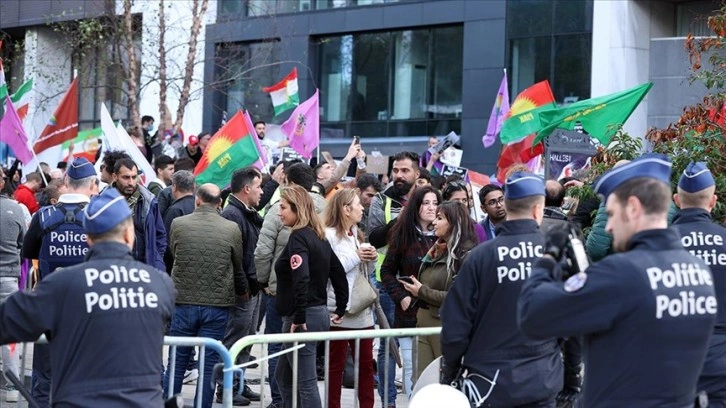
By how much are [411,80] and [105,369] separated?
2874 centimetres

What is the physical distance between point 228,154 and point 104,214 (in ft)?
29.5

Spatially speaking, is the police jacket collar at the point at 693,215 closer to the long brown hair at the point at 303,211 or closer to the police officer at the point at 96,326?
the long brown hair at the point at 303,211

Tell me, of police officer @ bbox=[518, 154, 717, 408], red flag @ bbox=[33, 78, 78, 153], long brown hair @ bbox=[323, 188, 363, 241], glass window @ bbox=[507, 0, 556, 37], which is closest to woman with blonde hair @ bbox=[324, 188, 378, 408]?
long brown hair @ bbox=[323, 188, 363, 241]

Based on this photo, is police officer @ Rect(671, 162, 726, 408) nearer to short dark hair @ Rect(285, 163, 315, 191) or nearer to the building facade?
short dark hair @ Rect(285, 163, 315, 191)

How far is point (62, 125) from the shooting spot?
61.8 ft

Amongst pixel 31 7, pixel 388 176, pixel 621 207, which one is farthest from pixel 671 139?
pixel 31 7

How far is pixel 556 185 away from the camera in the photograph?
34.8ft

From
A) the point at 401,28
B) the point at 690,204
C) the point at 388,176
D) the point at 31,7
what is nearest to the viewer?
the point at 690,204

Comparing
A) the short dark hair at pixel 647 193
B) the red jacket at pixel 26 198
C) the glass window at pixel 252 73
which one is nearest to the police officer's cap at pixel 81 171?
the short dark hair at pixel 647 193

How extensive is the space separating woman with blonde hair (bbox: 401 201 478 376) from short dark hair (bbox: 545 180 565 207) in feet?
4.82

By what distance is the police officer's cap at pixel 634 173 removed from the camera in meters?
5.28

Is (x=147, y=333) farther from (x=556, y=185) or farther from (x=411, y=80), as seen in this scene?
(x=411, y=80)

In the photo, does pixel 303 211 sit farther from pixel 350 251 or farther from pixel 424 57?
pixel 424 57

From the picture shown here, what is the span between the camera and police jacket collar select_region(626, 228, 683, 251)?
5148 millimetres
